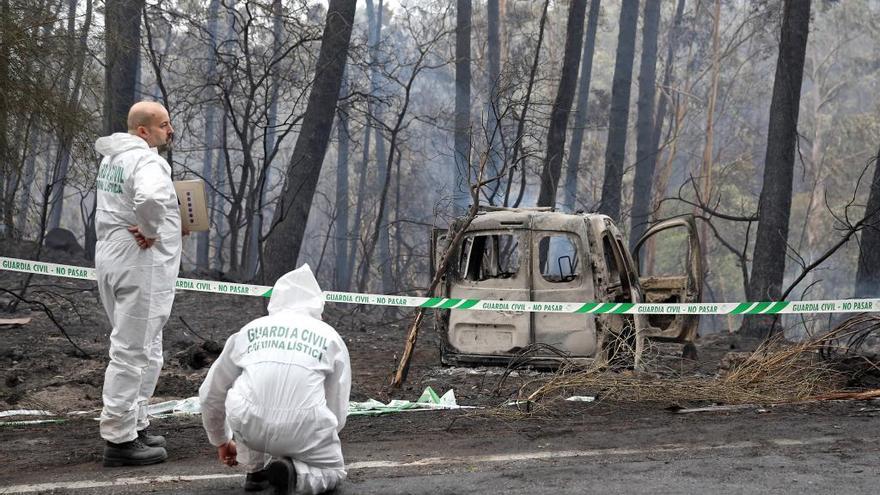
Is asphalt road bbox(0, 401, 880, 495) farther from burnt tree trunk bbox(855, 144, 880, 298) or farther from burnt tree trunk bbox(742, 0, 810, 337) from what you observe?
burnt tree trunk bbox(742, 0, 810, 337)

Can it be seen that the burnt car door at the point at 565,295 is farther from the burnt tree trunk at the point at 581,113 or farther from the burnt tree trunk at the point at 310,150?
the burnt tree trunk at the point at 581,113

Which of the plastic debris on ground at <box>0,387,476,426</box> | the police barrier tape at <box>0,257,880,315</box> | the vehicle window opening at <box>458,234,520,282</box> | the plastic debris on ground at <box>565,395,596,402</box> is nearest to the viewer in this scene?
the plastic debris on ground at <box>0,387,476,426</box>

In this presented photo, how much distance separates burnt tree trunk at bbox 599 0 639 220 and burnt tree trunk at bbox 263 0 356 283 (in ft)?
37.7

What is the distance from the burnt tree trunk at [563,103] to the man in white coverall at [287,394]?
46.8ft

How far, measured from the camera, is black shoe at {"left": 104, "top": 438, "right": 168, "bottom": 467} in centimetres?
595

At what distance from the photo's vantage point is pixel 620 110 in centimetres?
3275

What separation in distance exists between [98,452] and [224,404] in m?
1.75

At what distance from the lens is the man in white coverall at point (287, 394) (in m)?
4.75

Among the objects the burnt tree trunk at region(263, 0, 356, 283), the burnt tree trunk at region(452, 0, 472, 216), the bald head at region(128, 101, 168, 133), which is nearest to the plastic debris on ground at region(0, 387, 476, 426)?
the bald head at region(128, 101, 168, 133)

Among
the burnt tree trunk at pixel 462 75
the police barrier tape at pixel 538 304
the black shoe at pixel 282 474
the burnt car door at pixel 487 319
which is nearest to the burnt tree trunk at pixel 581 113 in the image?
the burnt tree trunk at pixel 462 75

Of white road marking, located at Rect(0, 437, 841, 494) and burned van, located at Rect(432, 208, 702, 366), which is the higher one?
burned van, located at Rect(432, 208, 702, 366)

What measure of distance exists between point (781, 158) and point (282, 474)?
13683mm

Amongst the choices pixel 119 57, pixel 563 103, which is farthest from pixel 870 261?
pixel 119 57

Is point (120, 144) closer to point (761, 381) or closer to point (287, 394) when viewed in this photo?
point (287, 394)
